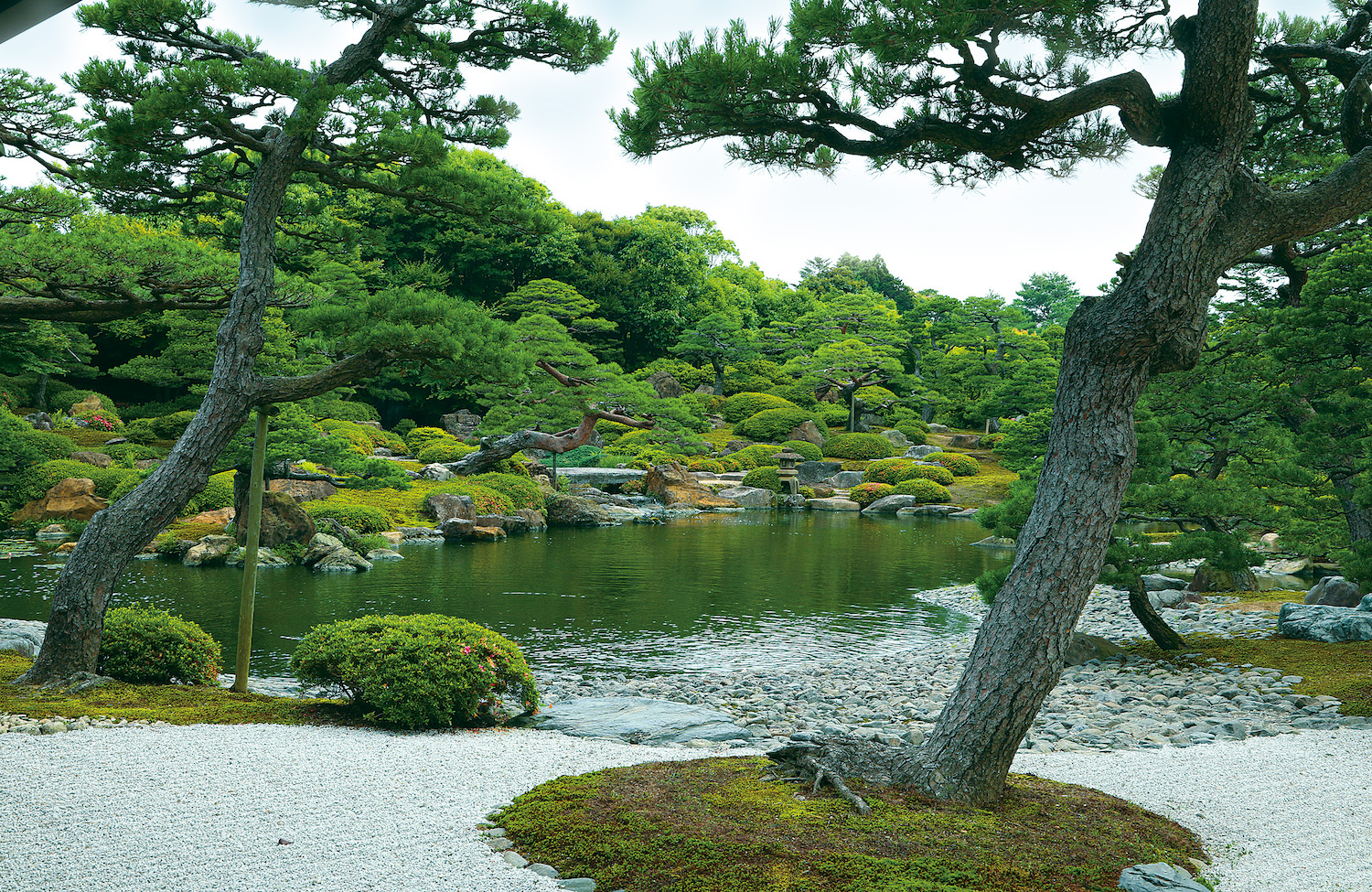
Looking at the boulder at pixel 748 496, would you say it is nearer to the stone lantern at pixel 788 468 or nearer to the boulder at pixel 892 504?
the stone lantern at pixel 788 468

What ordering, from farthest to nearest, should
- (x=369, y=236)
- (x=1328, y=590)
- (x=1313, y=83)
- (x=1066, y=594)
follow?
(x=1328, y=590) < (x=369, y=236) < (x=1313, y=83) < (x=1066, y=594)

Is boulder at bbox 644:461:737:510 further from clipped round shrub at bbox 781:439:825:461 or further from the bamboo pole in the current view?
the bamboo pole

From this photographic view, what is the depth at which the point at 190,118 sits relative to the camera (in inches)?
229

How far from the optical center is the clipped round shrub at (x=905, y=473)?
2630cm

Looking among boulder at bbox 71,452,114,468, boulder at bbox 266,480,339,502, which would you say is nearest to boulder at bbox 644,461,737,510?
boulder at bbox 266,480,339,502

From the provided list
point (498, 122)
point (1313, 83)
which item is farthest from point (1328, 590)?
point (498, 122)

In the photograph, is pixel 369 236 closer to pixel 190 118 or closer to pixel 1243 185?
pixel 190 118

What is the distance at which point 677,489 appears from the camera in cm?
2348

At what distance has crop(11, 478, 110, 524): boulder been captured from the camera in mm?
14836

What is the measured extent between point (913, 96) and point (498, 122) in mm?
3954

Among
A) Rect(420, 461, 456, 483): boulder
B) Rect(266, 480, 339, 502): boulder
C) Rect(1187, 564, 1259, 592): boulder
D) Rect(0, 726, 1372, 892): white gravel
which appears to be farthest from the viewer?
Rect(420, 461, 456, 483): boulder

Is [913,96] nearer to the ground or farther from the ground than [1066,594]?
farther from the ground

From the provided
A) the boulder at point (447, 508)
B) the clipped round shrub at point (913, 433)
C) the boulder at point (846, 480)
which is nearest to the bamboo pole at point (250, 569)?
the boulder at point (447, 508)

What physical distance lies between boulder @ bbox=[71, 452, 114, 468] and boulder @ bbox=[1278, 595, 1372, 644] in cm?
1865
